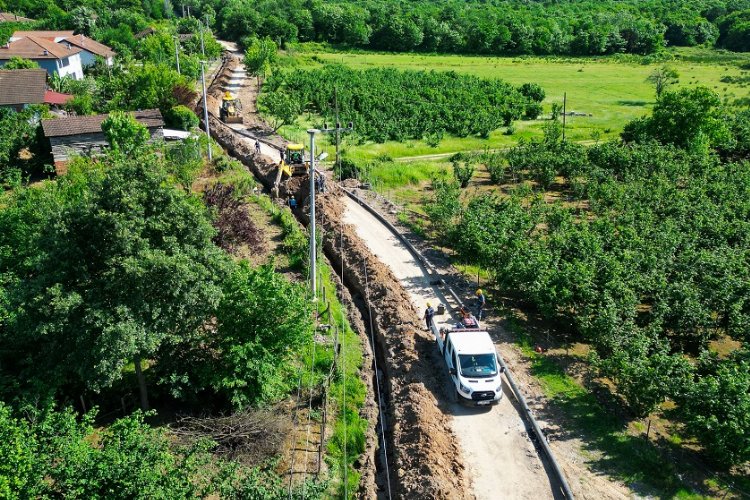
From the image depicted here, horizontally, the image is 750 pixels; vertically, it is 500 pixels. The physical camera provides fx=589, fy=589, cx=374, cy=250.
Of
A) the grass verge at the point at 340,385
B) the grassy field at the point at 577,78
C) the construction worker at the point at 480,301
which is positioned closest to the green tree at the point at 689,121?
the grassy field at the point at 577,78

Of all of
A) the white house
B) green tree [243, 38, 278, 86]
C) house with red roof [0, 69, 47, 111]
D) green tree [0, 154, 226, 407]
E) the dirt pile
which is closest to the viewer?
green tree [0, 154, 226, 407]

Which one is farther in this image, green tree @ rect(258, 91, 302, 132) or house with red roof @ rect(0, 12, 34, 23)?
house with red roof @ rect(0, 12, 34, 23)

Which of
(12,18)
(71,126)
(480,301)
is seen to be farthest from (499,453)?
(12,18)

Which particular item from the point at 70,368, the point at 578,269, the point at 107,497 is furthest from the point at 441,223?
the point at 107,497

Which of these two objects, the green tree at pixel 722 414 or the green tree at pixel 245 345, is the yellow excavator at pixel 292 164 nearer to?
the green tree at pixel 245 345

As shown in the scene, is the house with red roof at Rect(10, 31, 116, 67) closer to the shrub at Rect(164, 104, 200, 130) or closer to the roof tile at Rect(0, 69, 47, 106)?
the roof tile at Rect(0, 69, 47, 106)

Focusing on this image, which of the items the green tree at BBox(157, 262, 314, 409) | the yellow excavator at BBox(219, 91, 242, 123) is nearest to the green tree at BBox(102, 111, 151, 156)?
the yellow excavator at BBox(219, 91, 242, 123)

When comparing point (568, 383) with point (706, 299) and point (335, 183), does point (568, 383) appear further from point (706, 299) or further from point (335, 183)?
point (335, 183)

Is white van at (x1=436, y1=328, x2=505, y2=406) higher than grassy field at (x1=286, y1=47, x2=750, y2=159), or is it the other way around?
grassy field at (x1=286, y1=47, x2=750, y2=159)
